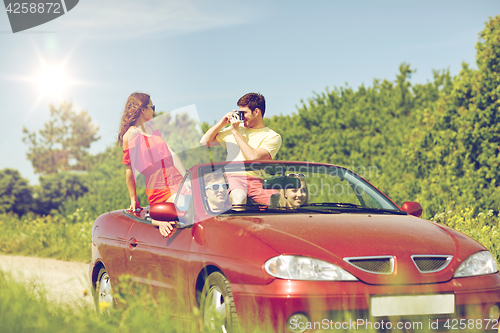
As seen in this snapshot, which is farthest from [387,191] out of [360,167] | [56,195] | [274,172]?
[56,195]

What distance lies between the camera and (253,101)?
20.4 feet

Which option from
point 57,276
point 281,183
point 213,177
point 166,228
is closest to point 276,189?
point 281,183

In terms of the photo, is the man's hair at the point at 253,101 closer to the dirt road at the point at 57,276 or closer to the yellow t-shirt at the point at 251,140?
the yellow t-shirt at the point at 251,140

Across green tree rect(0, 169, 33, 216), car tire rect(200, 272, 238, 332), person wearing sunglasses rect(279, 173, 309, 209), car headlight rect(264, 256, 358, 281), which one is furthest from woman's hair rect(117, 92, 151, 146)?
green tree rect(0, 169, 33, 216)

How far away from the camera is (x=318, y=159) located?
48.1 ft

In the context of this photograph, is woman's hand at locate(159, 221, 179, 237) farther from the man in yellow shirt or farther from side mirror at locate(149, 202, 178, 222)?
the man in yellow shirt

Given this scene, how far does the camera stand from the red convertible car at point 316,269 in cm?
325

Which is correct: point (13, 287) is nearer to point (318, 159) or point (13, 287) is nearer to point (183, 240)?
point (183, 240)

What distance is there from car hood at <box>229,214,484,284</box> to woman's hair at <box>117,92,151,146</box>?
8.22ft

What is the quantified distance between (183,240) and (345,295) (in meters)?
1.45

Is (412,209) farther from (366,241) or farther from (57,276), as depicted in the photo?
(57,276)

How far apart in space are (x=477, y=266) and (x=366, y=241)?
80 centimetres

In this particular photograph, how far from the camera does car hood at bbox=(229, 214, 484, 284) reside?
3373mm

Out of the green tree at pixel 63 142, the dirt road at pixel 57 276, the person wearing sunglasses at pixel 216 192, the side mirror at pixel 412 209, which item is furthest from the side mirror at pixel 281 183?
the green tree at pixel 63 142
